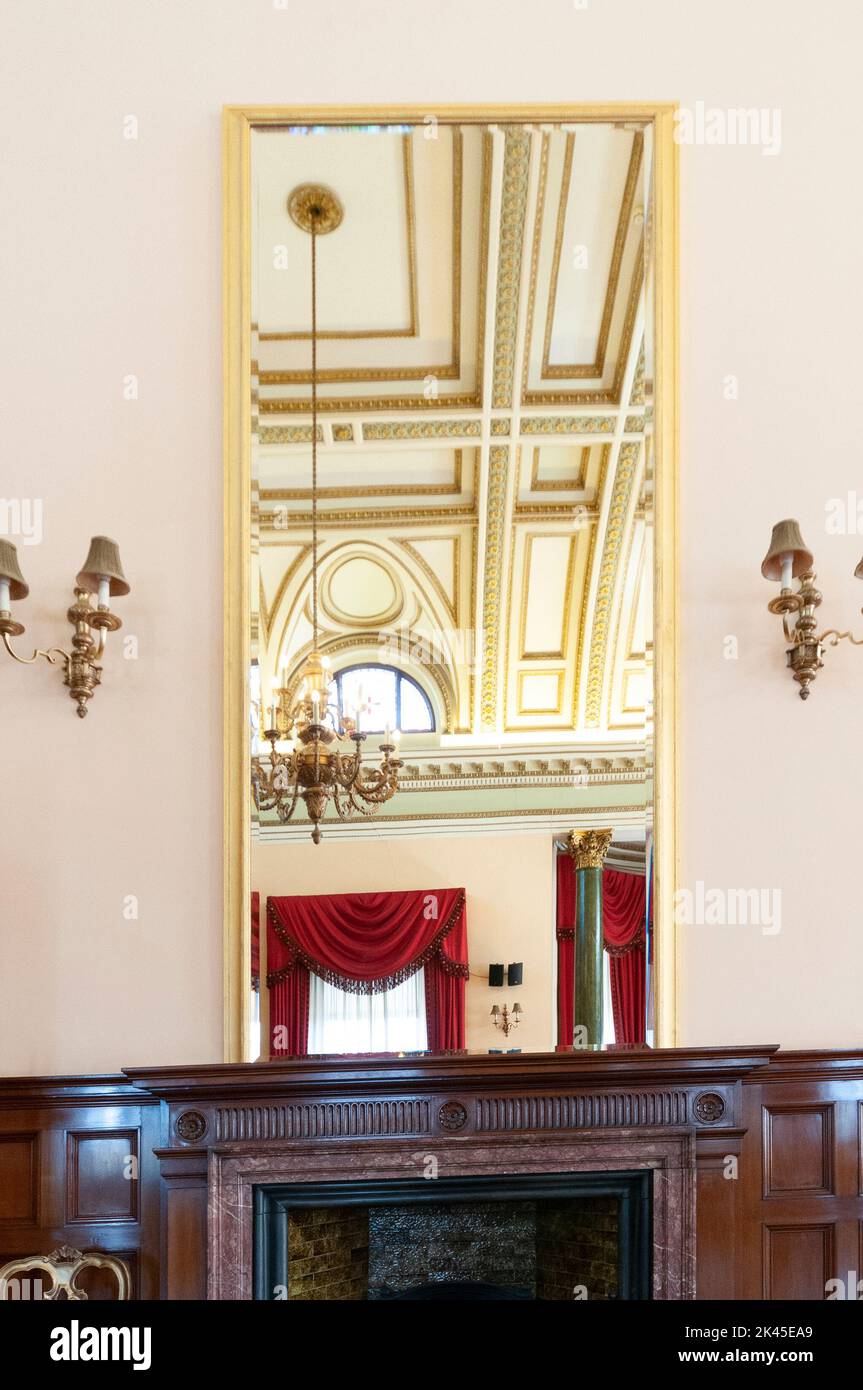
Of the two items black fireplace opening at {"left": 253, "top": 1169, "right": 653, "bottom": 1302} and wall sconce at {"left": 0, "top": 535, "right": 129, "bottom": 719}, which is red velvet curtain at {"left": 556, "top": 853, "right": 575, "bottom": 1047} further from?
wall sconce at {"left": 0, "top": 535, "right": 129, "bottom": 719}

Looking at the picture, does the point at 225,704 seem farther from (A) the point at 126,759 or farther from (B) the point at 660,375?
(B) the point at 660,375

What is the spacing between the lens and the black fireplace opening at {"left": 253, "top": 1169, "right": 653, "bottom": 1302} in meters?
3.72

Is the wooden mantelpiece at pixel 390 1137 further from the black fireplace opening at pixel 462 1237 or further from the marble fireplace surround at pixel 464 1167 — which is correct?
the black fireplace opening at pixel 462 1237

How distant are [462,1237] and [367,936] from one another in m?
0.93

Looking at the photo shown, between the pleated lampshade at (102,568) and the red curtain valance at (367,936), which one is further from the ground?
the pleated lampshade at (102,568)

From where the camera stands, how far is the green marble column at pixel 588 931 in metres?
3.86

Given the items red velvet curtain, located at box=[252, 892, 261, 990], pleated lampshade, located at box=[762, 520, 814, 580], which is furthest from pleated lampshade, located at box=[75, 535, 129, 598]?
pleated lampshade, located at box=[762, 520, 814, 580]

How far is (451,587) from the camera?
4.19 metres

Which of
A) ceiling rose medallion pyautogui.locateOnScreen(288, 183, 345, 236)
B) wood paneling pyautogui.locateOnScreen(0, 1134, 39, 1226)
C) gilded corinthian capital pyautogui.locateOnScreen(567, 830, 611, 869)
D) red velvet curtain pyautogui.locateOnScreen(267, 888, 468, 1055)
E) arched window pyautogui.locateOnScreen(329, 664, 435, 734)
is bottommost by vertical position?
wood paneling pyautogui.locateOnScreen(0, 1134, 39, 1226)

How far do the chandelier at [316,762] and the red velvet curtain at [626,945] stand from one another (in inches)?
30.1

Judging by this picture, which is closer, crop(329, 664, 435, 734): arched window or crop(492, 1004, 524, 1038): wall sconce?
crop(492, 1004, 524, 1038): wall sconce

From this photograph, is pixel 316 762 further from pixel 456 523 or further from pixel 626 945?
pixel 626 945

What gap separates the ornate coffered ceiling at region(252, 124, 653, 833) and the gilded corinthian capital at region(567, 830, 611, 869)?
0.28 meters

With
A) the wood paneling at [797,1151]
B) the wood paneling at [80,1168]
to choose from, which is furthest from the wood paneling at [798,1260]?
the wood paneling at [80,1168]
